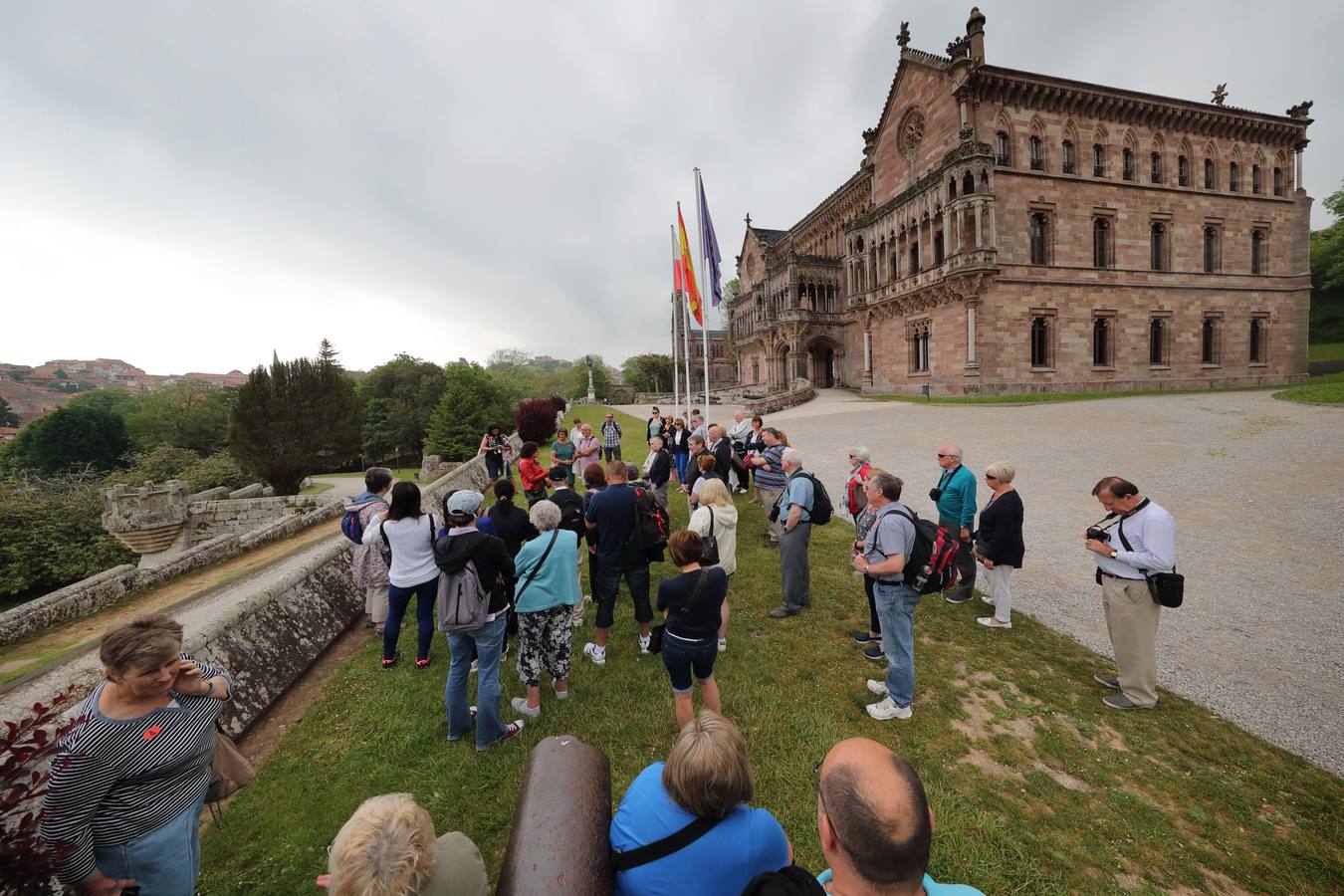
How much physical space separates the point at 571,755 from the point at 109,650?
7.34ft

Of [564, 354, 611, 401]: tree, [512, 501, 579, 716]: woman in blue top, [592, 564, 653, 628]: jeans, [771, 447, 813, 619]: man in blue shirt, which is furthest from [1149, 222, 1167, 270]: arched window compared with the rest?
[564, 354, 611, 401]: tree

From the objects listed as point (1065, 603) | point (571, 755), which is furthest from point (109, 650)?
point (1065, 603)

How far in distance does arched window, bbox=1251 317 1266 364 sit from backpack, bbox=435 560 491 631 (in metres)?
49.6

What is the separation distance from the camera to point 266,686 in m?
4.93

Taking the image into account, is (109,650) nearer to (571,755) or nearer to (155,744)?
(155,744)

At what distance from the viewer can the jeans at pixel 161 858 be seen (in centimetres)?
238

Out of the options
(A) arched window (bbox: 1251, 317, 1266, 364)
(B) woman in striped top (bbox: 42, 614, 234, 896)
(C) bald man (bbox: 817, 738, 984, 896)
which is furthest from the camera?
(A) arched window (bbox: 1251, 317, 1266, 364)

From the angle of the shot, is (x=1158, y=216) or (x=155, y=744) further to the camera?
(x=1158, y=216)

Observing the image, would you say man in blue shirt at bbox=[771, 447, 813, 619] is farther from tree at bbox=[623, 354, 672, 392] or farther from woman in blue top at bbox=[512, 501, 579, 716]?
tree at bbox=[623, 354, 672, 392]

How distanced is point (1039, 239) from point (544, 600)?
35.9m

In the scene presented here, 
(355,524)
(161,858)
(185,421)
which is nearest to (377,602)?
(355,524)

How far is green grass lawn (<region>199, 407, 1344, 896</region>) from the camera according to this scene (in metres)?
3.21

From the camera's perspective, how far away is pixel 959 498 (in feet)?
21.7

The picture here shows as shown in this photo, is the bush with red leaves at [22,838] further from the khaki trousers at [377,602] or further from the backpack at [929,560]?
the backpack at [929,560]
